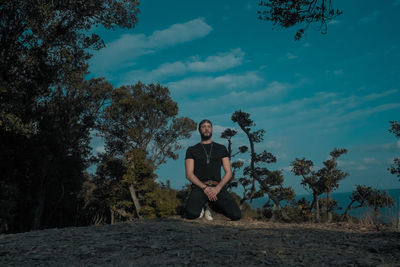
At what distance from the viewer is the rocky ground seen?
3.76 m

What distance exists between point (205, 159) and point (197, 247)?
10.4 ft

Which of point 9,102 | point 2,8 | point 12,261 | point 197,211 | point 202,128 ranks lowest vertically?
point 12,261

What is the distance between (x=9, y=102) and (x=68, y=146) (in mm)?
8253

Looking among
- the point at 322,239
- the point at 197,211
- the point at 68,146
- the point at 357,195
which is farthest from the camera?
the point at 68,146

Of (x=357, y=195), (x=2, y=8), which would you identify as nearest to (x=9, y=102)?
(x=2, y=8)

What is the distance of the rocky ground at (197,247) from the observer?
3.76m

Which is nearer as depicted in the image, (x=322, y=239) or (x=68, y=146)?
(x=322, y=239)

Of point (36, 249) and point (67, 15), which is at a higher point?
point (67, 15)

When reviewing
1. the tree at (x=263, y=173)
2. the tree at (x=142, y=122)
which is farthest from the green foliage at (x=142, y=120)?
the tree at (x=263, y=173)

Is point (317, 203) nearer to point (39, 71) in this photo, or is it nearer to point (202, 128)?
point (202, 128)

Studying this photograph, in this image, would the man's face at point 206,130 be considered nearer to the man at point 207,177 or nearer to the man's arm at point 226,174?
the man at point 207,177

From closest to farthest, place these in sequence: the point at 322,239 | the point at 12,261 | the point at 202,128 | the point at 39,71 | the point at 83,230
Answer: the point at 12,261 → the point at 322,239 → the point at 83,230 → the point at 202,128 → the point at 39,71

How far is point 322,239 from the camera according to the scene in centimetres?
495

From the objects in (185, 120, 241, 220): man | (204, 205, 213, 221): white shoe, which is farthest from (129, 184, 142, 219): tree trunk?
(185, 120, 241, 220): man
